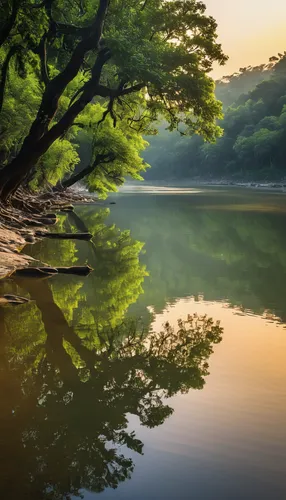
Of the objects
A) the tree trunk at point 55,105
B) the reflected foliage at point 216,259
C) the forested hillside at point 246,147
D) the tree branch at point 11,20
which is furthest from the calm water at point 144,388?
the forested hillside at point 246,147

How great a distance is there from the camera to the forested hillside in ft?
375

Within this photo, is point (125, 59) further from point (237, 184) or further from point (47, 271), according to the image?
point (237, 184)

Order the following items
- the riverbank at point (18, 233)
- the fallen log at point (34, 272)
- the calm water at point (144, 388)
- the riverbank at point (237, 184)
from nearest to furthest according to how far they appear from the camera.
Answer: the calm water at point (144, 388), the fallen log at point (34, 272), the riverbank at point (18, 233), the riverbank at point (237, 184)

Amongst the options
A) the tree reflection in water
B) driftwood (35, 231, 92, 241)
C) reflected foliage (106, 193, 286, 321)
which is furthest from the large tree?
the tree reflection in water

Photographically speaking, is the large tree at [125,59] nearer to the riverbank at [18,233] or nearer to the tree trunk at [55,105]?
the tree trunk at [55,105]

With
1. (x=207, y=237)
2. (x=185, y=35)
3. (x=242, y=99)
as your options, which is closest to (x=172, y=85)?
(x=185, y=35)

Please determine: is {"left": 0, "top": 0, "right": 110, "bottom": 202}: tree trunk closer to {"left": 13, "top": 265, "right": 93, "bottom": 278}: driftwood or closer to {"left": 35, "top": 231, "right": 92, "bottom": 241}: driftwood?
{"left": 35, "top": 231, "right": 92, "bottom": 241}: driftwood

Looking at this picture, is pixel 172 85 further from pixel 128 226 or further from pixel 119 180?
pixel 119 180

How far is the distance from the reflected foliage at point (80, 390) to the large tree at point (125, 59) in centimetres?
952

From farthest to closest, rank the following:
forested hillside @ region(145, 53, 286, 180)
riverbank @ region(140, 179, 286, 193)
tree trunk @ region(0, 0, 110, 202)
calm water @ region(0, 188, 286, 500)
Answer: forested hillside @ region(145, 53, 286, 180)
riverbank @ region(140, 179, 286, 193)
tree trunk @ region(0, 0, 110, 202)
calm water @ region(0, 188, 286, 500)

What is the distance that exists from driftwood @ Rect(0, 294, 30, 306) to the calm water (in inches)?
17.0

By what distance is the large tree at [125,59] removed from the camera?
62.5ft

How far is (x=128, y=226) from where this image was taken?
32.0m

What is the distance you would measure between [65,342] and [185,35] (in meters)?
19.0
